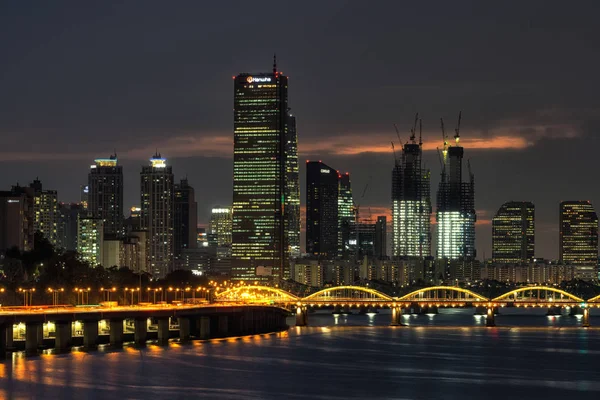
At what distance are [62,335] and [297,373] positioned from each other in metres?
32.3

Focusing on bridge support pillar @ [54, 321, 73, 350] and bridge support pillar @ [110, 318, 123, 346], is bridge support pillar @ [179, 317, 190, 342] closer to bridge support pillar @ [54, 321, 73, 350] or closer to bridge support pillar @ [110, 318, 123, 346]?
bridge support pillar @ [110, 318, 123, 346]

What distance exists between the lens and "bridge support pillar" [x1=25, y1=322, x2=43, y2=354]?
145m

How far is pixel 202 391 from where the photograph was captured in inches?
4604

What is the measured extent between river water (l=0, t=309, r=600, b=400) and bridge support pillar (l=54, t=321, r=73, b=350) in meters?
3.18

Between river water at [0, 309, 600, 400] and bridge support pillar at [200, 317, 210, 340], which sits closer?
river water at [0, 309, 600, 400]

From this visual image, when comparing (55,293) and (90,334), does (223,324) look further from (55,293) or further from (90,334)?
(90,334)

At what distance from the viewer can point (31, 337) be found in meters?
146

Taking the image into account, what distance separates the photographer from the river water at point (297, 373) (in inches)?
4616

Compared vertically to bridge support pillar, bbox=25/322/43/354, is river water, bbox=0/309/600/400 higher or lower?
lower

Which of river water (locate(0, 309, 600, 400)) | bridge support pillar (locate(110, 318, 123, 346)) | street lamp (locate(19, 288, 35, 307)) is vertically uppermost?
street lamp (locate(19, 288, 35, 307))

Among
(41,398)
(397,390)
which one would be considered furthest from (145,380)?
(397,390)

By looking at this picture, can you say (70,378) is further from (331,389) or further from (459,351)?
(459,351)

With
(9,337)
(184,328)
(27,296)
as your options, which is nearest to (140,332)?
(184,328)

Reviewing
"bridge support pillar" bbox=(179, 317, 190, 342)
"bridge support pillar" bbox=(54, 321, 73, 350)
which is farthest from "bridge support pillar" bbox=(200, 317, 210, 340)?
"bridge support pillar" bbox=(54, 321, 73, 350)
